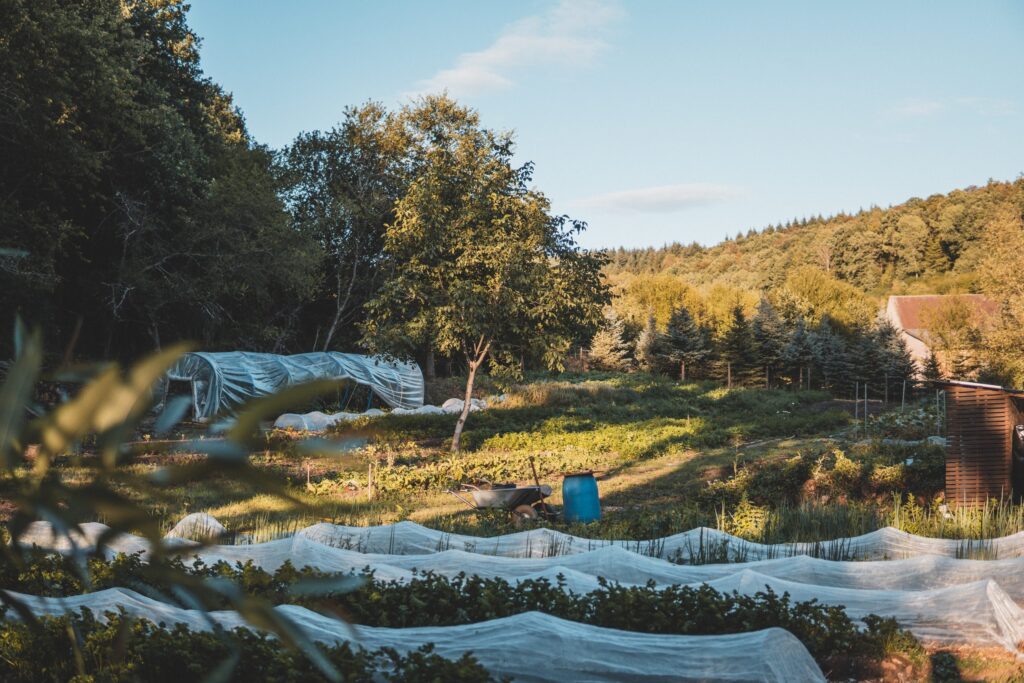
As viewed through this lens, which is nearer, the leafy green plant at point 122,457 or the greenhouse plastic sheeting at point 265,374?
the leafy green plant at point 122,457

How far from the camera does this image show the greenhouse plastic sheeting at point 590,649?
459cm

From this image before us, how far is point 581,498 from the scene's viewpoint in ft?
32.9

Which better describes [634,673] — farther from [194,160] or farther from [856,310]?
[856,310]

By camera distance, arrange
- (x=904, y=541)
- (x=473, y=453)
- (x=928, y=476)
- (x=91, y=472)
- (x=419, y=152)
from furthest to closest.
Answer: (x=419, y=152)
(x=473, y=453)
(x=928, y=476)
(x=904, y=541)
(x=91, y=472)

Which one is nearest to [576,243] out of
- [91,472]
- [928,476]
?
[928,476]

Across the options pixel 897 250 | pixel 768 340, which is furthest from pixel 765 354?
pixel 897 250

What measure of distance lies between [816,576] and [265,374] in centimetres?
1921

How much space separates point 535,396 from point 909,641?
19410 mm

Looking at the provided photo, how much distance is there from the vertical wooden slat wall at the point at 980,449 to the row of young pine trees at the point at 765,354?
25.1 meters

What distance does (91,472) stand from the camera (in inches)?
18.4

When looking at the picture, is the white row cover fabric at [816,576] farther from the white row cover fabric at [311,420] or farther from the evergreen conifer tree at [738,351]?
the evergreen conifer tree at [738,351]

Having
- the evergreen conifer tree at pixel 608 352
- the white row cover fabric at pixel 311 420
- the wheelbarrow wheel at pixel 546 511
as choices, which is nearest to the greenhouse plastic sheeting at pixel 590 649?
the wheelbarrow wheel at pixel 546 511

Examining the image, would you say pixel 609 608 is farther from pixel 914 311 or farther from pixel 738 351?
pixel 914 311

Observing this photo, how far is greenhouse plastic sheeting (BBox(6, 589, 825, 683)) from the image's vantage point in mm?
4586
